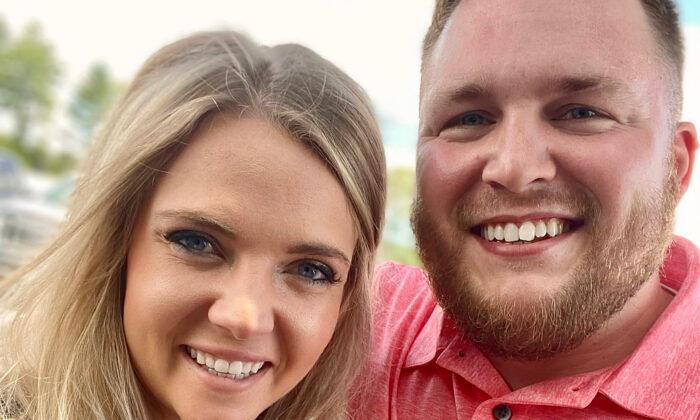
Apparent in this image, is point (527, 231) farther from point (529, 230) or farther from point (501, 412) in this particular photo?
point (501, 412)

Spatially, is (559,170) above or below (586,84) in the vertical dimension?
below

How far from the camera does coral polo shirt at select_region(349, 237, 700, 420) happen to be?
4.00ft

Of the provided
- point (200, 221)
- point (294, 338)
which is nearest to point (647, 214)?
point (294, 338)

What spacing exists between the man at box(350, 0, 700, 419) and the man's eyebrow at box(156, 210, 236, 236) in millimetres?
509

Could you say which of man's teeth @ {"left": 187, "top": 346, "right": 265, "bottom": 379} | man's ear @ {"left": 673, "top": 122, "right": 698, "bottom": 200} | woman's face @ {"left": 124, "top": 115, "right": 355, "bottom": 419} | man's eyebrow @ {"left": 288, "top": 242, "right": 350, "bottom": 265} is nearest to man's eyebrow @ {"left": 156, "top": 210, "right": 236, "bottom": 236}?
woman's face @ {"left": 124, "top": 115, "right": 355, "bottom": 419}

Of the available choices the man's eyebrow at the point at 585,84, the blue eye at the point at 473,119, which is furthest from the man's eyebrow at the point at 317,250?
the man's eyebrow at the point at 585,84

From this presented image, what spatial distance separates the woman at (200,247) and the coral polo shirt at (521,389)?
0.85 ft

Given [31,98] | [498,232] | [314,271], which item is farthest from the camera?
[31,98]

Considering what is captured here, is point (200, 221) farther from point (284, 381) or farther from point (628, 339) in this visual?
point (628, 339)

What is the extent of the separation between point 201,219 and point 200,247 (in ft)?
0.21

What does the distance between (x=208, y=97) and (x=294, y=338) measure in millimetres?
453

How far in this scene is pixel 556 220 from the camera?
1.31 metres

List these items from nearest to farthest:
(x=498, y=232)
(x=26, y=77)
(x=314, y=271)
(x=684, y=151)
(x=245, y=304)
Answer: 1. (x=245, y=304)
2. (x=314, y=271)
3. (x=498, y=232)
4. (x=684, y=151)
5. (x=26, y=77)

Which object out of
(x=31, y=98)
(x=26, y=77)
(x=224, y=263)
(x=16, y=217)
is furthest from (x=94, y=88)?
(x=224, y=263)
